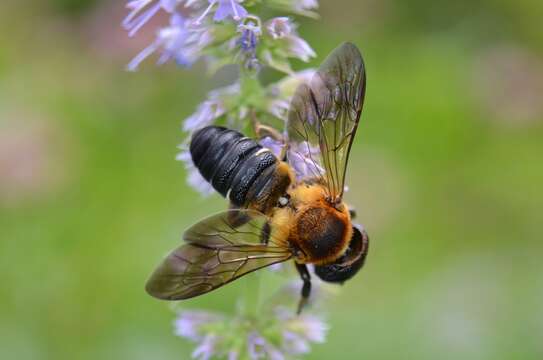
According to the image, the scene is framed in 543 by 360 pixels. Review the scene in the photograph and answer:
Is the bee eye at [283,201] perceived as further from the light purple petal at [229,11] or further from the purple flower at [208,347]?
A: the light purple petal at [229,11]

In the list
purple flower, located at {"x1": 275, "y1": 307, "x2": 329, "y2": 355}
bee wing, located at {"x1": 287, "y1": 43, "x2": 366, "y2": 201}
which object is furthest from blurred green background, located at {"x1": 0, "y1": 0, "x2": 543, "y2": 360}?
bee wing, located at {"x1": 287, "y1": 43, "x2": 366, "y2": 201}

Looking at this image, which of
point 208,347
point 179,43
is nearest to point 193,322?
point 208,347

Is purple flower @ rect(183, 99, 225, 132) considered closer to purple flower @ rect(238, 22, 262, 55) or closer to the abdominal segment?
the abdominal segment

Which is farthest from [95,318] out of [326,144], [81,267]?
[326,144]

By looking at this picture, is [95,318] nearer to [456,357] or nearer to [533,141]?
[456,357]

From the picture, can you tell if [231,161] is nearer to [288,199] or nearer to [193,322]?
[288,199]

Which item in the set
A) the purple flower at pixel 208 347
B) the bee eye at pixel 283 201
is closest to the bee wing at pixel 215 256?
the bee eye at pixel 283 201
